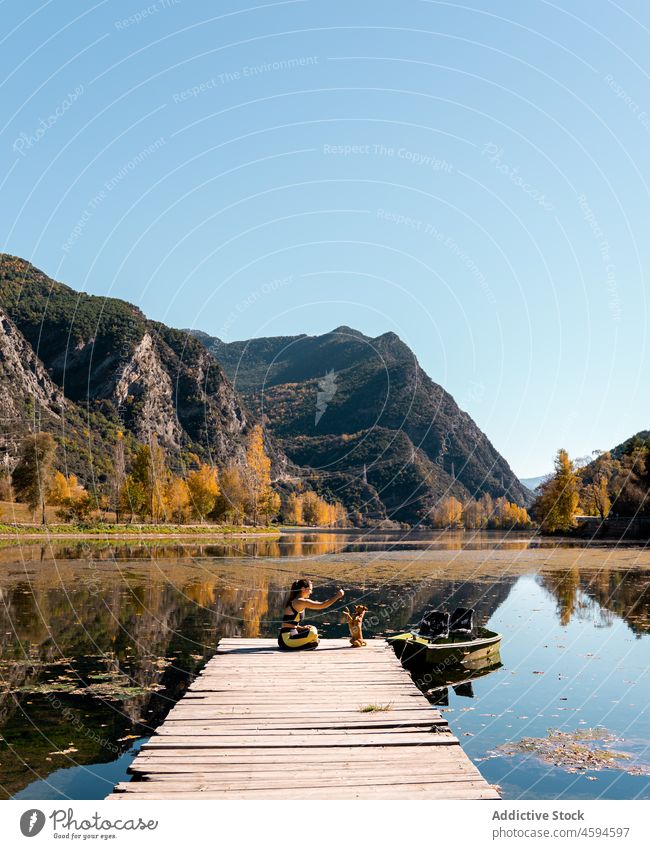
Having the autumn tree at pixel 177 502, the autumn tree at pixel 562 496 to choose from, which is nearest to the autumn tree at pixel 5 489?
the autumn tree at pixel 177 502

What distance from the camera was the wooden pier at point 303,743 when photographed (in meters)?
8.76

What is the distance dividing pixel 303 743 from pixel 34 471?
8378cm

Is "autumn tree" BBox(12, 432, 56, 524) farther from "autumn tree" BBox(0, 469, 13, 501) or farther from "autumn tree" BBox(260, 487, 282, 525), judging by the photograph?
"autumn tree" BBox(260, 487, 282, 525)

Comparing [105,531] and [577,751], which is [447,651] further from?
[105,531]

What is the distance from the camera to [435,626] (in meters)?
22.9

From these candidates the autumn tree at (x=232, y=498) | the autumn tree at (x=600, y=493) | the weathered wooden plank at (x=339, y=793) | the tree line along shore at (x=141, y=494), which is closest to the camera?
the weathered wooden plank at (x=339, y=793)

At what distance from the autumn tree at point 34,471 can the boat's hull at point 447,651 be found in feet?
240

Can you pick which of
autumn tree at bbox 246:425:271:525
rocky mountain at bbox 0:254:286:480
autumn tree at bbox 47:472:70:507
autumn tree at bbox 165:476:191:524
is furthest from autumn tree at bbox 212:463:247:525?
rocky mountain at bbox 0:254:286:480

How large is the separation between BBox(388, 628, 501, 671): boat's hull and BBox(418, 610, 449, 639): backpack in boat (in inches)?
14.5

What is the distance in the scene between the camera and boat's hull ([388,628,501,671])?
811 inches

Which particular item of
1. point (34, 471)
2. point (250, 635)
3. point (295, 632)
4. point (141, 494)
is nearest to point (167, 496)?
point (141, 494)

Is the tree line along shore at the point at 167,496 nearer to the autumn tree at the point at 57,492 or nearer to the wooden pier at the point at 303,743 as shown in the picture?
the autumn tree at the point at 57,492

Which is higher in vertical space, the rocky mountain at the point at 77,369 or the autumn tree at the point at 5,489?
the rocky mountain at the point at 77,369

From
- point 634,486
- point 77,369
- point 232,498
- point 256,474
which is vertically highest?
Result: point 77,369
